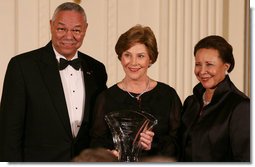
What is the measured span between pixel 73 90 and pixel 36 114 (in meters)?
0.18

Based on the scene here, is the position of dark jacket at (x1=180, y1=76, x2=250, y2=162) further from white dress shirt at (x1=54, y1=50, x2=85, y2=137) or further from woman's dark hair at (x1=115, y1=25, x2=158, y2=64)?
white dress shirt at (x1=54, y1=50, x2=85, y2=137)

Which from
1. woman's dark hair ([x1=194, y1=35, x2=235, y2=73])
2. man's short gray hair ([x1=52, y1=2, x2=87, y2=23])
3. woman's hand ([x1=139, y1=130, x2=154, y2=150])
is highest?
man's short gray hair ([x1=52, y1=2, x2=87, y2=23])

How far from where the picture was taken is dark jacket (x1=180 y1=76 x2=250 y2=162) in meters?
2.67

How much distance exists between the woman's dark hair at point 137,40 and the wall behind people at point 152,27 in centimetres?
2

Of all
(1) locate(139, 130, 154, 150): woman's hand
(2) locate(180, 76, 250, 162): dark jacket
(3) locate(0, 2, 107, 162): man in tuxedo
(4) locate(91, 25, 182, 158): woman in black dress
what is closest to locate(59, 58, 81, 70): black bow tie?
(3) locate(0, 2, 107, 162): man in tuxedo

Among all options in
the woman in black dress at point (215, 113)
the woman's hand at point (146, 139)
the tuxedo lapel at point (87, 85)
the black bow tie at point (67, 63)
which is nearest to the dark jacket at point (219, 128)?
the woman in black dress at point (215, 113)

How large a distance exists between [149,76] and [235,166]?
1.68ft

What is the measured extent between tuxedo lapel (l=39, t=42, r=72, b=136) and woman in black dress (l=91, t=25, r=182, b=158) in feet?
0.43

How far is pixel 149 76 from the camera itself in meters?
2.71

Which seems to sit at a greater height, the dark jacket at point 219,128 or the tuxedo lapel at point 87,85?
the tuxedo lapel at point 87,85

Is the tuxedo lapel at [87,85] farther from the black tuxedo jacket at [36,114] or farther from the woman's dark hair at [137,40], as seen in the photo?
the woman's dark hair at [137,40]

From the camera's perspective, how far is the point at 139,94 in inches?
107

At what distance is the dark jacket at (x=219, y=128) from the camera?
2.67m

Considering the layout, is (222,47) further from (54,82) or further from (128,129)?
(54,82)
